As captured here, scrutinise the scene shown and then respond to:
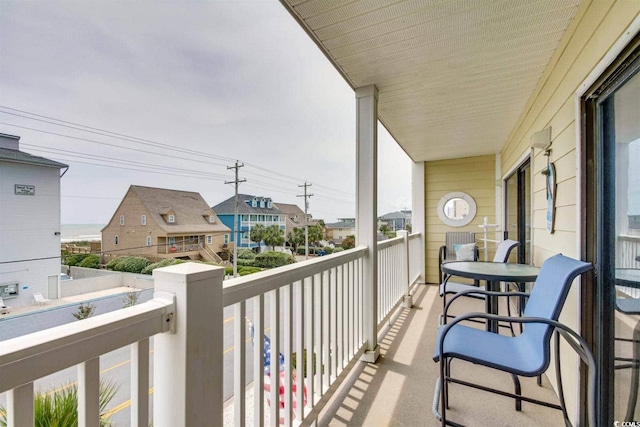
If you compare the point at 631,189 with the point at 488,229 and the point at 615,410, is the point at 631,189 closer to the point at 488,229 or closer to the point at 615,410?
the point at 615,410

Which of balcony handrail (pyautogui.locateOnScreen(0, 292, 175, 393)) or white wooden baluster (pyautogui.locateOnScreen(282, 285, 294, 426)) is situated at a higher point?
balcony handrail (pyautogui.locateOnScreen(0, 292, 175, 393))

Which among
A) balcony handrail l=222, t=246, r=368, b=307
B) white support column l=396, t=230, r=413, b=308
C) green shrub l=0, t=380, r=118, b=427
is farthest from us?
white support column l=396, t=230, r=413, b=308

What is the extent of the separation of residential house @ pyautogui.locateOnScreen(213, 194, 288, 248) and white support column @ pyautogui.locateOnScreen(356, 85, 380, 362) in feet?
4.76

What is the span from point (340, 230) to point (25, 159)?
5.88 ft

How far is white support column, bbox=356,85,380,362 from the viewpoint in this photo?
8.39ft

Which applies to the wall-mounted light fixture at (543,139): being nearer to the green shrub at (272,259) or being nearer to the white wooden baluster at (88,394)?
the green shrub at (272,259)

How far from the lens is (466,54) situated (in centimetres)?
222

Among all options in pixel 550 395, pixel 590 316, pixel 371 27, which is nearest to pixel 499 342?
pixel 590 316

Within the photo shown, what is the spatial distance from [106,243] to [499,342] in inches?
79.2

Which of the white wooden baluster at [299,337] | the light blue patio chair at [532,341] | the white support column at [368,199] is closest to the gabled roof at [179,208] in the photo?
the white wooden baluster at [299,337]

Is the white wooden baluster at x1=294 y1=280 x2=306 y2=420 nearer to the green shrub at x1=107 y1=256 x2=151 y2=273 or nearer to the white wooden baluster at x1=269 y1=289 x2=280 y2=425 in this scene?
the white wooden baluster at x1=269 y1=289 x2=280 y2=425

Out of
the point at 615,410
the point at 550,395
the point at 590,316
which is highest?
the point at 590,316

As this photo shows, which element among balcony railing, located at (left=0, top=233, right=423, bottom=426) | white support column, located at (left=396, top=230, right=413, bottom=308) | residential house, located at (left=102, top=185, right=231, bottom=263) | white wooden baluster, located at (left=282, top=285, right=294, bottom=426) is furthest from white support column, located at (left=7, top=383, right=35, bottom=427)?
white support column, located at (left=396, top=230, right=413, bottom=308)

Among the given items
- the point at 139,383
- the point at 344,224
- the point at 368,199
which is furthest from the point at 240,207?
the point at 368,199
